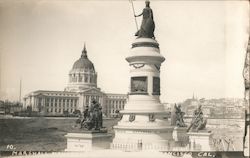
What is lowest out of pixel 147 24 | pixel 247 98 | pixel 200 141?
pixel 200 141

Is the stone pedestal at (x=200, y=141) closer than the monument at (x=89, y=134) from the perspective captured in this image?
No

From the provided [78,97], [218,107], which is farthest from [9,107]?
[218,107]

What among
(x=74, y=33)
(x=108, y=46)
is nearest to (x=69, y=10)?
(x=74, y=33)

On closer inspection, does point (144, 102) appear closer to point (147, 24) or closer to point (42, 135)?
point (147, 24)

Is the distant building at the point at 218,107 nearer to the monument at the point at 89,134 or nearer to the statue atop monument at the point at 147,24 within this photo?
the statue atop monument at the point at 147,24

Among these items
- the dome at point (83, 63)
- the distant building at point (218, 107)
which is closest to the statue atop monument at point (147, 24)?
the dome at point (83, 63)

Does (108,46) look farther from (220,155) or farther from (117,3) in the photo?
(220,155)
